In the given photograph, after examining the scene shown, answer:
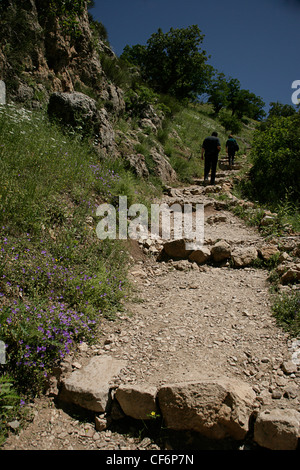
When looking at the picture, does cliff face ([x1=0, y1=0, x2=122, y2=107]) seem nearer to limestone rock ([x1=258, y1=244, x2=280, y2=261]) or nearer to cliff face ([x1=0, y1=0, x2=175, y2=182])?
cliff face ([x1=0, y1=0, x2=175, y2=182])

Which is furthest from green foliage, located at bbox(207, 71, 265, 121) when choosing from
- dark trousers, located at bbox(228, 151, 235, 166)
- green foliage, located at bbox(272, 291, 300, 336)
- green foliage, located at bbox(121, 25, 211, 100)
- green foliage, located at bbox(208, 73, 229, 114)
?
green foliage, located at bbox(272, 291, 300, 336)

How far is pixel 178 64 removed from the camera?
30078 millimetres

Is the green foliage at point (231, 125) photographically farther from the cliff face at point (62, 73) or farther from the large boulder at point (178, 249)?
the large boulder at point (178, 249)

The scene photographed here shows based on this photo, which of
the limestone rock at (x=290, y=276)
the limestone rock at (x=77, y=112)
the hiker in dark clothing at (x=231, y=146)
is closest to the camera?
the limestone rock at (x=290, y=276)

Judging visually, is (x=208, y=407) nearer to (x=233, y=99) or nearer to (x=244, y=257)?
(x=244, y=257)

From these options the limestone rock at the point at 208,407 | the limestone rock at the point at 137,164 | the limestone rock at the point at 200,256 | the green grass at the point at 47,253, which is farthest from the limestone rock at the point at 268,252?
the limestone rock at the point at 137,164

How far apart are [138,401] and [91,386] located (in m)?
0.46

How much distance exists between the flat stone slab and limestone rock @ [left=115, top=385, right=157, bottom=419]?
0.57ft

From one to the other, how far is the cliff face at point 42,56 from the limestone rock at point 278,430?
836 centimetres

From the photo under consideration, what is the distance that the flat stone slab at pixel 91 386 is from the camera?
8.68ft

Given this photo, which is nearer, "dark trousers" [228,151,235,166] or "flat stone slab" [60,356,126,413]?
"flat stone slab" [60,356,126,413]

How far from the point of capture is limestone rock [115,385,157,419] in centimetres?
258
